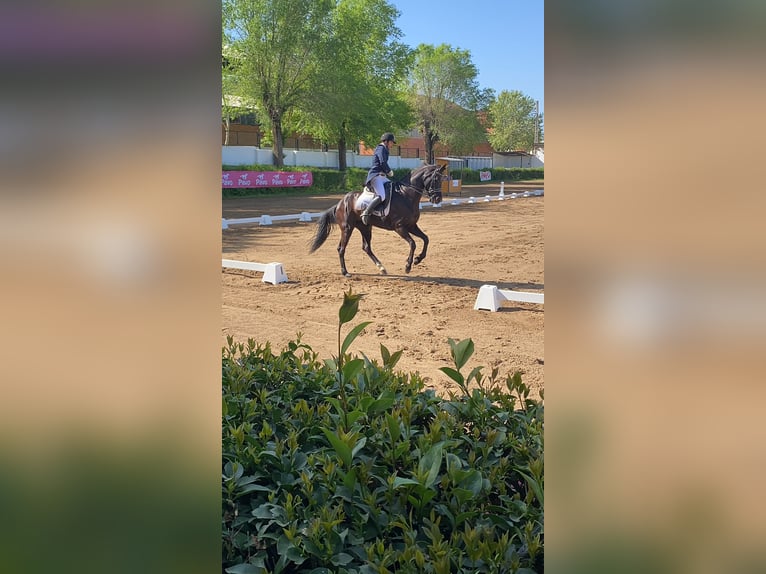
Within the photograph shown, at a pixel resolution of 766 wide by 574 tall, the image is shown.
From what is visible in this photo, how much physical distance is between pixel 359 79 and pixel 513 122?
35.7 m

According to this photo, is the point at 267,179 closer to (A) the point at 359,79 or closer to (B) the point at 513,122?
(A) the point at 359,79

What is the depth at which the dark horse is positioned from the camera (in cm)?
1030

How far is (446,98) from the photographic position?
2068 inches

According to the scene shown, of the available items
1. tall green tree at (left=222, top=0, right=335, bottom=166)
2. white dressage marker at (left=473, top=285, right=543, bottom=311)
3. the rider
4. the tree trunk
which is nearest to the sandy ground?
white dressage marker at (left=473, top=285, right=543, bottom=311)

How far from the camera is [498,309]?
806 centimetres

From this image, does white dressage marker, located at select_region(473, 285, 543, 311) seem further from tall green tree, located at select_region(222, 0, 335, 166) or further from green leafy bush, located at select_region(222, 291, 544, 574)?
tall green tree, located at select_region(222, 0, 335, 166)

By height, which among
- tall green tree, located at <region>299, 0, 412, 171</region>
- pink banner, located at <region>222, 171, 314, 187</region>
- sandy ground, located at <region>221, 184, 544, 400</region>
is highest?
tall green tree, located at <region>299, 0, 412, 171</region>

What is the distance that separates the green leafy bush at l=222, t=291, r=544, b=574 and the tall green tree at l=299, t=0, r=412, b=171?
30.5 meters

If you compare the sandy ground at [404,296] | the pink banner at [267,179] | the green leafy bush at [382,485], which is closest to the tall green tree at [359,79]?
the pink banner at [267,179]
